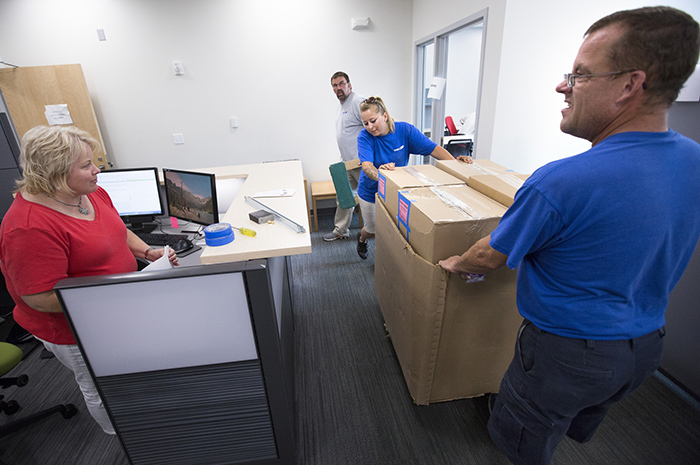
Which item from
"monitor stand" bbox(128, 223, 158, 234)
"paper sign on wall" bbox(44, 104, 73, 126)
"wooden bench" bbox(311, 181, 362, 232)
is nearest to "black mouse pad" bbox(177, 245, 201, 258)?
"monitor stand" bbox(128, 223, 158, 234)

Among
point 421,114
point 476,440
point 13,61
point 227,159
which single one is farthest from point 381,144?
point 13,61

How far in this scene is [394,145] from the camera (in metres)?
2.22

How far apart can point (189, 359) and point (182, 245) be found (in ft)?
2.58

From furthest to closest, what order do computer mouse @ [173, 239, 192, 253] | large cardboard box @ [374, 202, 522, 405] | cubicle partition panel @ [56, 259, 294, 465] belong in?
1. computer mouse @ [173, 239, 192, 253]
2. large cardboard box @ [374, 202, 522, 405]
3. cubicle partition panel @ [56, 259, 294, 465]

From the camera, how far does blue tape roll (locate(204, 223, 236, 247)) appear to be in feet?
3.64

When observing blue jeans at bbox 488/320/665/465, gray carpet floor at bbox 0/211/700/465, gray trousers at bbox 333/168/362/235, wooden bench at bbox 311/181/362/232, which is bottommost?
gray carpet floor at bbox 0/211/700/465

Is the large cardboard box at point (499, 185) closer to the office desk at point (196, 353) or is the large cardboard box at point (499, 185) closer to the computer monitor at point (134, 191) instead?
the office desk at point (196, 353)

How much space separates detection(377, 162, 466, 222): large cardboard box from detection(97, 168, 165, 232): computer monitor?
128 centimetres

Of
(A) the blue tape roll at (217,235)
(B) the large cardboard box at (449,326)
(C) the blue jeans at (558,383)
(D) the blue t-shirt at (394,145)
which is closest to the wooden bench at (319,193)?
Answer: (D) the blue t-shirt at (394,145)

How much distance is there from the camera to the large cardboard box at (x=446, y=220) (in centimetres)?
113

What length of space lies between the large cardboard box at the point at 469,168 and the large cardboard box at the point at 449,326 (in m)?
0.44

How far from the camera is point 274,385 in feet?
3.72

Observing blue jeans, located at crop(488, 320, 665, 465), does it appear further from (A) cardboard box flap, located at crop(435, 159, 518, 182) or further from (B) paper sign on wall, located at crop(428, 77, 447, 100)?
(B) paper sign on wall, located at crop(428, 77, 447, 100)

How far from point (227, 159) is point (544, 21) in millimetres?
3331
